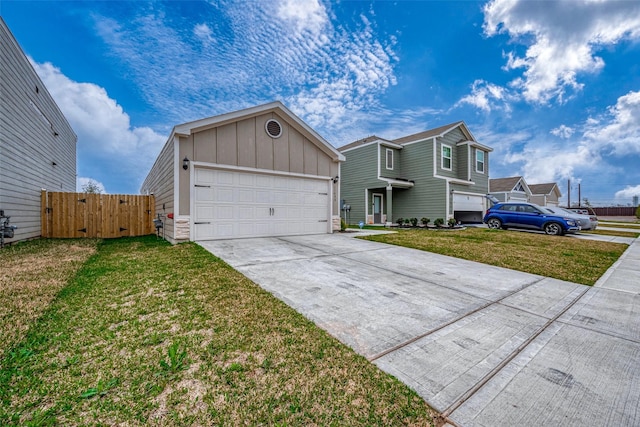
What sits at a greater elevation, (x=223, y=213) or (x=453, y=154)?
(x=453, y=154)

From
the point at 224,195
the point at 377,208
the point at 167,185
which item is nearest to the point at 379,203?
the point at 377,208

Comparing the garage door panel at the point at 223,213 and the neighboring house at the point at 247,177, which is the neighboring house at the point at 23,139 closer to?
the neighboring house at the point at 247,177

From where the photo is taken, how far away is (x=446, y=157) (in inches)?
602

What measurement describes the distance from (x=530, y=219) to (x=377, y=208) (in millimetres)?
7741

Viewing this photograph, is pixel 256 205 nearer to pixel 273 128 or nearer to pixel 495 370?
pixel 273 128

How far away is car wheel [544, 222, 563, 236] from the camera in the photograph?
10164mm

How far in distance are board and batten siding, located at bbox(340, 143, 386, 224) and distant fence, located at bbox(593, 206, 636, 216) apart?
3163 centimetres

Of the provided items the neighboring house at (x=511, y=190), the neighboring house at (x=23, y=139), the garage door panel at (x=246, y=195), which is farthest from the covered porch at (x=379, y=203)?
the neighboring house at (x=23, y=139)

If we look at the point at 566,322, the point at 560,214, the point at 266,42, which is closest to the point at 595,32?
the point at 560,214

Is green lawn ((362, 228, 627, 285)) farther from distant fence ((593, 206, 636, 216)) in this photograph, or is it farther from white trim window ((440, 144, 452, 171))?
distant fence ((593, 206, 636, 216))

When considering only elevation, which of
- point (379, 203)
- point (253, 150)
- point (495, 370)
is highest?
point (253, 150)

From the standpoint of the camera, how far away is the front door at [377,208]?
16.5m

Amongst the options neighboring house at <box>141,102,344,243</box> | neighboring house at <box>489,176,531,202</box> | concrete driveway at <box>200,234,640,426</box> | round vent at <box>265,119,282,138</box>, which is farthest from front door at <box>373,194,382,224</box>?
concrete driveway at <box>200,234,640,426</box>

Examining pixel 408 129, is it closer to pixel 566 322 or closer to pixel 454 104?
pixel 454 104
